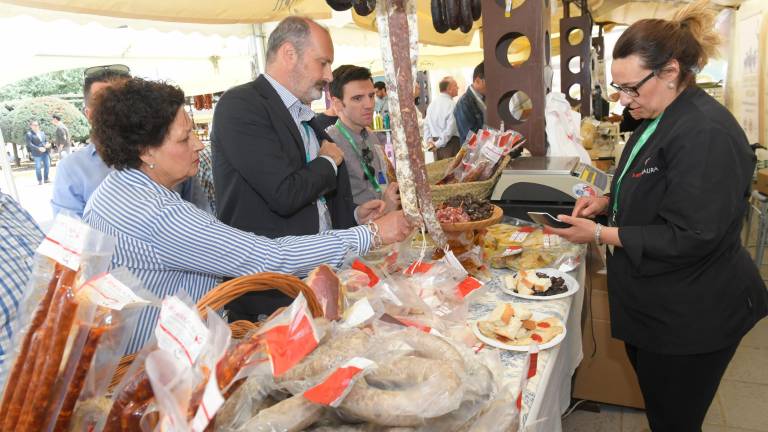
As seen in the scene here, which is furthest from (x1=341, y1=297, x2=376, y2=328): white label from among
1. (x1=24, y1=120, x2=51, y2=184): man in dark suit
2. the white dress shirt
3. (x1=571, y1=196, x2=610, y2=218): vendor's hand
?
(x1=24, y1=120, x2=51, y2=184): man in dark suit

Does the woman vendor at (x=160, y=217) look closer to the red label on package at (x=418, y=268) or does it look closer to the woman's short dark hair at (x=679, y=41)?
the red label on package at (x=418, y=268)

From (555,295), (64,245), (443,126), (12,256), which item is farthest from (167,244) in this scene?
(443,126)

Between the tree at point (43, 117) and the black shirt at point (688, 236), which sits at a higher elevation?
the tree at point (43, 117)

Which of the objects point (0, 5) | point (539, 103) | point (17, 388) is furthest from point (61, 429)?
point (539, 103)

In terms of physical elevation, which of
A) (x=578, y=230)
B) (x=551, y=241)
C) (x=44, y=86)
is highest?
(x=44, y=86)

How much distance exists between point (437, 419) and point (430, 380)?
7 cm

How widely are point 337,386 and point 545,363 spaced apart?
30.7 inches

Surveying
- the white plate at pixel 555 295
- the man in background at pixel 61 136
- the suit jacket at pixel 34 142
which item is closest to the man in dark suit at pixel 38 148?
the suit jacket at pixel 34 142

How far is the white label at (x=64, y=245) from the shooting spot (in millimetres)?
744

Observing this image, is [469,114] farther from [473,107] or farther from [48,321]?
[48,321]

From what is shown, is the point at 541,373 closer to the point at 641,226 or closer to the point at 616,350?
the point at 641,226

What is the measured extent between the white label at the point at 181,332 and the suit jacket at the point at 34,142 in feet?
28.2

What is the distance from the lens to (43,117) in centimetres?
711

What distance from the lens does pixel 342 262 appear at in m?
1.60
